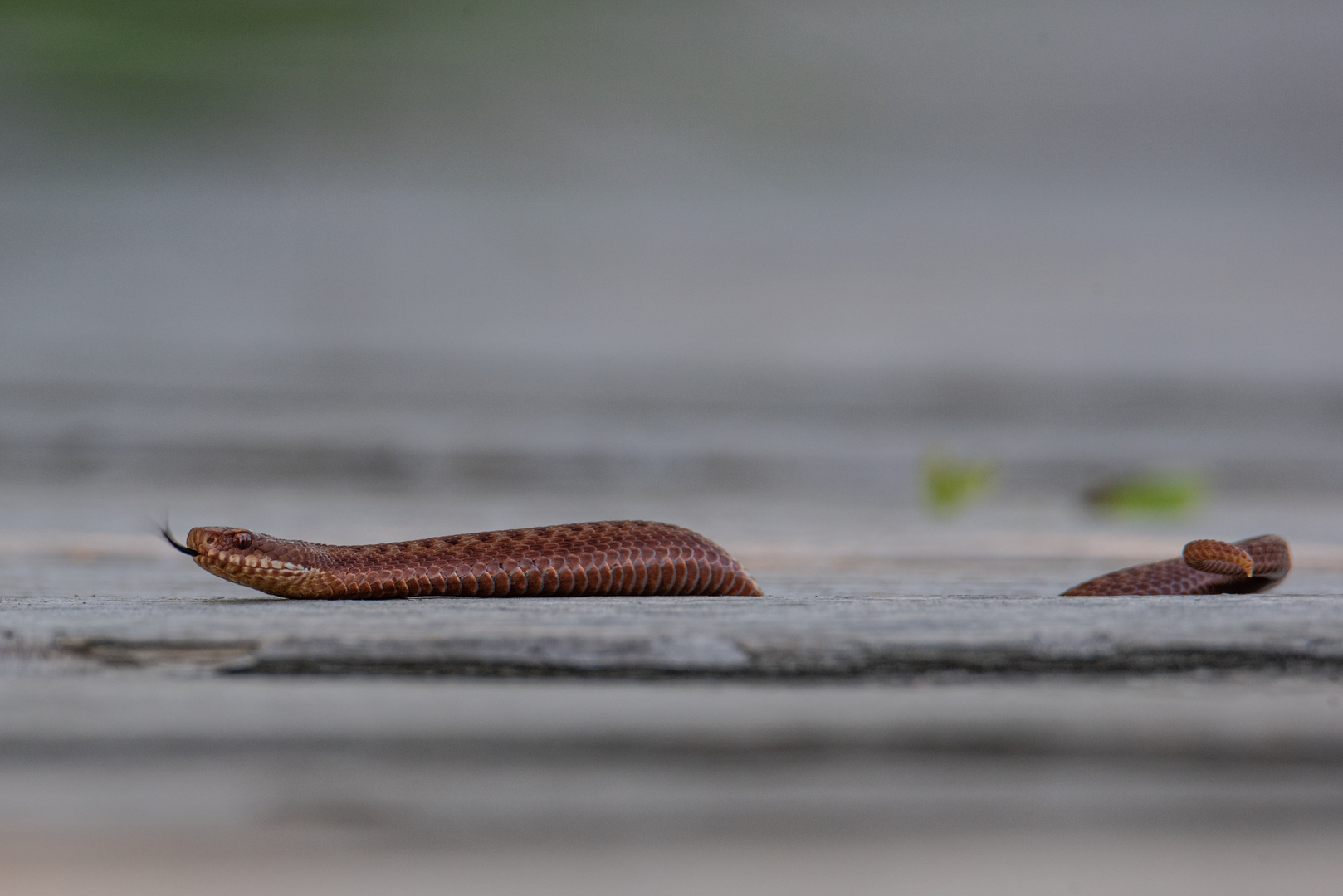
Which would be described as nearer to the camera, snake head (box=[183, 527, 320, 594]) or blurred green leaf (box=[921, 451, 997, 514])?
snake head (box=[183, 527, 320, 594])

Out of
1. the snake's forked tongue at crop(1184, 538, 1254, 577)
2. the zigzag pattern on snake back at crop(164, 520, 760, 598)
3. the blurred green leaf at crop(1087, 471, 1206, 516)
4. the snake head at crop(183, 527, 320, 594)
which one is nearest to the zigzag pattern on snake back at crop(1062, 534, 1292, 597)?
the snake's forked tongue at crop(1184, 538, 1254, 577)

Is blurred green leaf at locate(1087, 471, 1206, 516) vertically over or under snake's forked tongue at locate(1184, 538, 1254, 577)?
over

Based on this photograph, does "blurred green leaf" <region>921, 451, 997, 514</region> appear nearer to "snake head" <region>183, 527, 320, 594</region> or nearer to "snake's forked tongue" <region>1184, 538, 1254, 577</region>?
"snake's forked tongue" <region>1184, 538, 1254, 577</region>

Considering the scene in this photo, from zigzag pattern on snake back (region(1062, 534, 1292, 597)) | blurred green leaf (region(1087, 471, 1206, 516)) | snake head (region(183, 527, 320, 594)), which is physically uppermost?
blurred green leaf (region(1087, 471, 1206, 516))

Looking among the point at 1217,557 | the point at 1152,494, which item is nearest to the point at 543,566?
the point at 1217,557

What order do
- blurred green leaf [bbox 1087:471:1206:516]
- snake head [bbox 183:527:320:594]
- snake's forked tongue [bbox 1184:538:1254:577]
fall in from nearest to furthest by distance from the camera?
snake head [bbox 183:527:320:594]
snake's forked tongue [bbox 1184:538:1254:577]
blurred green leaf [bbox 1087:471:1206:516]

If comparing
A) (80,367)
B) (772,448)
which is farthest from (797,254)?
(80,367)

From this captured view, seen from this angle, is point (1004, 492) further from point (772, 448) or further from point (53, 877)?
point (53, 877)

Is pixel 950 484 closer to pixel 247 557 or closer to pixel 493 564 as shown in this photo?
pixel 493 564
